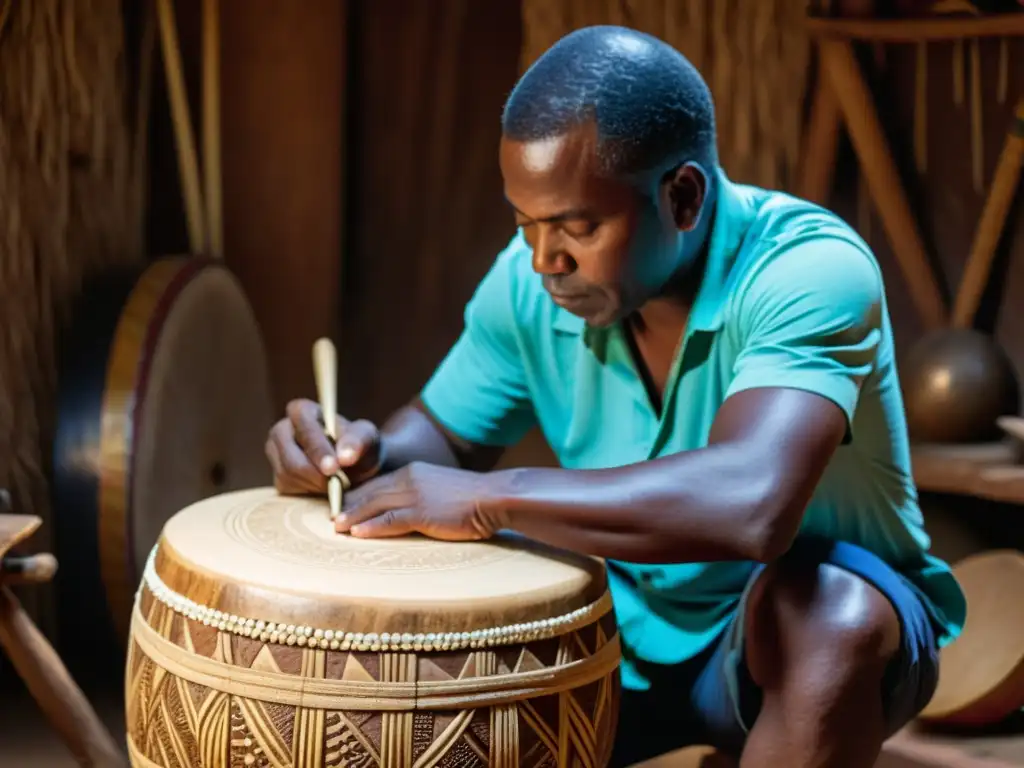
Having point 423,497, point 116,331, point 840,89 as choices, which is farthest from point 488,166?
point 423,497

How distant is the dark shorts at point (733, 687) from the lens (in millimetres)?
1438

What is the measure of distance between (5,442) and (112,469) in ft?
0.75

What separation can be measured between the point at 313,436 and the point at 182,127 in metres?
1.42

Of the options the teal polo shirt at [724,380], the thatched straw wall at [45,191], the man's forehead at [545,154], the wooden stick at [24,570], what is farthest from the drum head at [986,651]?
the thatched straw wall at [45,191]

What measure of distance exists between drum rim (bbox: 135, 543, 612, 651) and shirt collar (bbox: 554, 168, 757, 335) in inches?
17.3

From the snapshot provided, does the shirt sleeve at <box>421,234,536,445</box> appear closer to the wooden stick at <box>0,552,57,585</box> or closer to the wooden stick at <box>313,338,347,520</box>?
the wooden stick at <box>313,338,347,520</box>

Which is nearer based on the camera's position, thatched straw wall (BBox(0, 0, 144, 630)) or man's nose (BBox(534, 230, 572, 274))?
man's nose (BBox(534, 230, 572, 274))

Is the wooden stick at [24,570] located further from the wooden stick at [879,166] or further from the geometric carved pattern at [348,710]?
the wooden stick at [879,166]

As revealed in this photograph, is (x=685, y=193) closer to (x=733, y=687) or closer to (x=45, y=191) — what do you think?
(x=733, y=687)

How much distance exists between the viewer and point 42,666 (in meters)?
1.88

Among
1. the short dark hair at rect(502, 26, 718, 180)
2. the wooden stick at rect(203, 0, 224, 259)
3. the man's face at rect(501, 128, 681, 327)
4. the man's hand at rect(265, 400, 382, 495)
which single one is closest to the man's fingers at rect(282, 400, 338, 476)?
the man's hand at rect(265, 400, 382, 495)

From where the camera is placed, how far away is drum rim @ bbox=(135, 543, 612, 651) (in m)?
1.19

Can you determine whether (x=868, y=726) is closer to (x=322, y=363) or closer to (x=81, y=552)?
(x=322, y=363)

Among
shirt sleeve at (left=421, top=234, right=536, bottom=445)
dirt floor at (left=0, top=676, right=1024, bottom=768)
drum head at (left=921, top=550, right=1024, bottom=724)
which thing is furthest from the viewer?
drum head at (left=921, top=550, right=1024, bottom=724)
